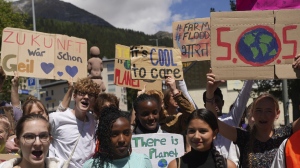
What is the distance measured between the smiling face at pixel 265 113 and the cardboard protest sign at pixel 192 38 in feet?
10.0

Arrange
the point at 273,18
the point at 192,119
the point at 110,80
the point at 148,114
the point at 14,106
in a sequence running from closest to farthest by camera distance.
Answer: the point at 192,119
the point at 273,18
the point at 148,114
the point at 14,106
the point at 110,80

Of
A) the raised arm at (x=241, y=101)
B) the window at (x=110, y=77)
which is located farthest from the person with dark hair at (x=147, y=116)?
the window at (x=110, y=77)

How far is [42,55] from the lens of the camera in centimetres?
659

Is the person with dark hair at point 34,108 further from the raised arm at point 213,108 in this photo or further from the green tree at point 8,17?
the green tree at point 8,17

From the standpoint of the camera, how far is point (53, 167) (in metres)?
3.56

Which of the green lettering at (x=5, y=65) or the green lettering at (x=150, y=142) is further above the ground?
the green lettering at (x=5, y=65)

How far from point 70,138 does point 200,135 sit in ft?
5.28

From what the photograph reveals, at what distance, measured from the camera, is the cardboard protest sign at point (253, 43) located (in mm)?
4180

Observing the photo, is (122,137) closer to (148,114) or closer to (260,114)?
(148,114)

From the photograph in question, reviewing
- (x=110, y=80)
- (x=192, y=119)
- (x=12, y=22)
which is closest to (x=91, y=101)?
(x=192, y=119)

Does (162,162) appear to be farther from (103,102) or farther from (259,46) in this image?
(259,46)

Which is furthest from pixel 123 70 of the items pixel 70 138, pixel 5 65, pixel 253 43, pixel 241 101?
pixel 253 43

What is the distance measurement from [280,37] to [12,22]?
2874 cm

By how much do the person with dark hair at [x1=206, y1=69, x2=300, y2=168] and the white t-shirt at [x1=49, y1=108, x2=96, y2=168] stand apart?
1366 mm
